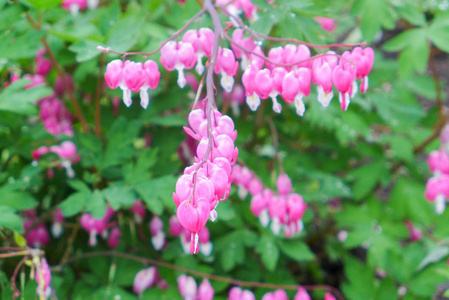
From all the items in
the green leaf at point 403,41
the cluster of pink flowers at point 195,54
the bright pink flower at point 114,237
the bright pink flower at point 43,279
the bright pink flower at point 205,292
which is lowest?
the bright pink flower at point 114,237

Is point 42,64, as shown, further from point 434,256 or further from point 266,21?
point 434,256

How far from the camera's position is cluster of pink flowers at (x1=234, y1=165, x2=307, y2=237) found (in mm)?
1579

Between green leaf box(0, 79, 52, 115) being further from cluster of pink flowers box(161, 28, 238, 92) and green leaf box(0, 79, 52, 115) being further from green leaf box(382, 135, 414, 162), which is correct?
green leaf box(382, 135, 414, 162)

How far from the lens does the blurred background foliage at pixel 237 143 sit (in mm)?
1518

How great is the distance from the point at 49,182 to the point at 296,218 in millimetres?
1120

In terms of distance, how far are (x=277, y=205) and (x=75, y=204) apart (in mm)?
699

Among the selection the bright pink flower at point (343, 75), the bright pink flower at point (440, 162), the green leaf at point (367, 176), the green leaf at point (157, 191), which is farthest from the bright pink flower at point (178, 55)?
the green leaf at point (367, 176)

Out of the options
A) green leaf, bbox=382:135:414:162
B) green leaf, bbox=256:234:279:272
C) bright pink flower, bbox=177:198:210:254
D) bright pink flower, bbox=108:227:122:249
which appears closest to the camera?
bright pink flower, bbox=177:198:210:254

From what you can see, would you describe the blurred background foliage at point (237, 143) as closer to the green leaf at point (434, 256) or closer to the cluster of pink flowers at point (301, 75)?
the green leaf at point (434, 256)

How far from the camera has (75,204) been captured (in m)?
1.48

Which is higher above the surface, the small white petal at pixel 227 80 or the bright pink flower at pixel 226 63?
the bright pink flower at pixel 226 63

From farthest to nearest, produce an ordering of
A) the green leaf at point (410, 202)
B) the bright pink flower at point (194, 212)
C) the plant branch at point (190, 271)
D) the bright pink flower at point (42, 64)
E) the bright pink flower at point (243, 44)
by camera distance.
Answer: the green leaf at point (410, 202) → the bright pink flower at point (42, 64) → the plant branch at point (190, 271) → the bright pink flower at point (243, 44) → the bright pink flower at point (194, 212)

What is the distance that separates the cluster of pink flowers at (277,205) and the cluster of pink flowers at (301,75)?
20.8 inches

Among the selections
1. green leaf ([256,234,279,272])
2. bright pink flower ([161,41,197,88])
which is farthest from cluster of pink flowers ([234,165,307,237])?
bright pink flower ([161,41,197,88])
